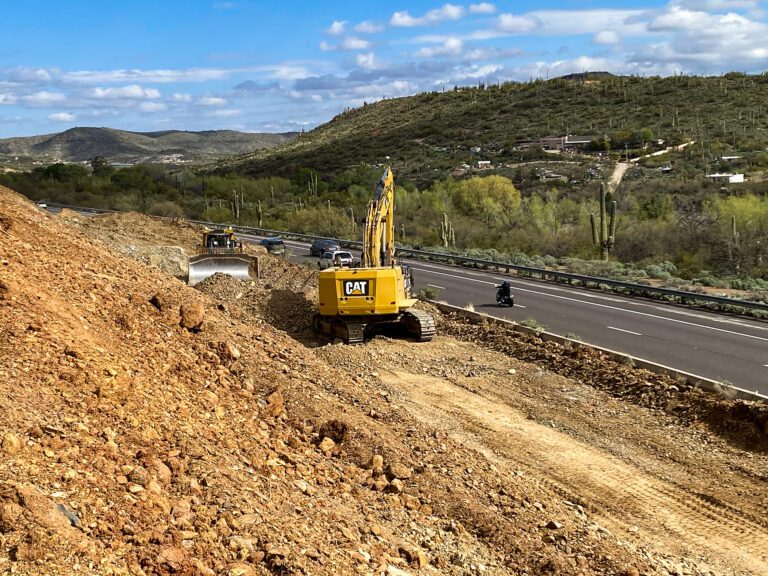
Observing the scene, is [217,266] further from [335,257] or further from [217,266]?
[335,257]

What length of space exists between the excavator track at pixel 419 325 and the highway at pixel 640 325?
376 centimetres

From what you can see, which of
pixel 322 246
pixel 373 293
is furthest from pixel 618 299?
pixel 322 246

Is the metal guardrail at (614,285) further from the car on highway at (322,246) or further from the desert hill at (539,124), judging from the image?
the desert hill at (539,124)

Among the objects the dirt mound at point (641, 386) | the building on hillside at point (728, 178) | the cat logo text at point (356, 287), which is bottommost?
the dirt mound at point (641, 386)

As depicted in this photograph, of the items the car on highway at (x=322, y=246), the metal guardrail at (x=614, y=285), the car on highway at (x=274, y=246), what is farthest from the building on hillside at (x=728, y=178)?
the car on highway at (x=274, y=246)

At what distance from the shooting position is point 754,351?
22453 millimetres

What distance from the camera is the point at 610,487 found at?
12.3 metres

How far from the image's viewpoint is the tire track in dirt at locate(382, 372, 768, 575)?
10.7 metres

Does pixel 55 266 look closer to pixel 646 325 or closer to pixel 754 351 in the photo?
pixel 754 351

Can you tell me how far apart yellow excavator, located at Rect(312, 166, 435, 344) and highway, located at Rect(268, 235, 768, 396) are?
4.45 meters

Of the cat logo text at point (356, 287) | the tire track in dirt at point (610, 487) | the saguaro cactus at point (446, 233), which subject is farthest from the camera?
the saguaro cactus at point (446, 233)

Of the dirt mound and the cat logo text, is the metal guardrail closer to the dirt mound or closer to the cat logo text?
the dirt mound

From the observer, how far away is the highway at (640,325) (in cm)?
2067

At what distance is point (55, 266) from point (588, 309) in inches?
851
